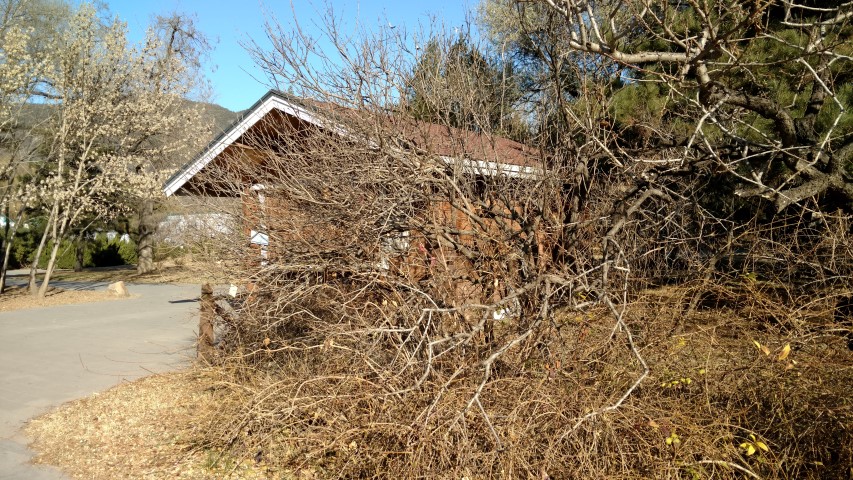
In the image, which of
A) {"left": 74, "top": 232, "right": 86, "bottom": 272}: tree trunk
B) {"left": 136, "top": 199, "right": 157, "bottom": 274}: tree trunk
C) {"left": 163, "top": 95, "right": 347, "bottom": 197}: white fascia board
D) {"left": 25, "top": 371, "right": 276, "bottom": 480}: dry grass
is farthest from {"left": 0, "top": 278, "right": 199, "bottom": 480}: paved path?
{"left": 74, "top": 232, "right": 86, "bottom": 272}: tree trunk

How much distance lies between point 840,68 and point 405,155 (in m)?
4.87

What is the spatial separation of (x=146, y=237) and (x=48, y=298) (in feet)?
34.7

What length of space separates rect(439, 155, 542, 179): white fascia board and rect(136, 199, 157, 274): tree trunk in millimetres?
24136

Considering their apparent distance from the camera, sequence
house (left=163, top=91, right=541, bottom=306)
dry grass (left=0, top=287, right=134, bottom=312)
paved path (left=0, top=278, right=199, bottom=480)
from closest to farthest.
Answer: house (left=163, top=91, right=541, bottom=306), paved path (left=0, top=278, right=199, bottom=480), dry grass (left=0, top=287, right=134, bottom=312)

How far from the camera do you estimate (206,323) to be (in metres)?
7.63

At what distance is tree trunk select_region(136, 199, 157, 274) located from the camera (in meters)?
28.3

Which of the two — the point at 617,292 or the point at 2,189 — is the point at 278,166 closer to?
the point at 617,292

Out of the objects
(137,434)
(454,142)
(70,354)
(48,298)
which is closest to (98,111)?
(48,298)

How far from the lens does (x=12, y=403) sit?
7.40 metres

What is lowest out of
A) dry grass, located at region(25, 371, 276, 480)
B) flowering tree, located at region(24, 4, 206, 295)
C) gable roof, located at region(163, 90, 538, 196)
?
dry grass, located at region(25, 371, 276, 480)

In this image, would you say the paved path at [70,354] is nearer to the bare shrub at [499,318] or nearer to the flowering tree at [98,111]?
the bare shrub at [499,318]

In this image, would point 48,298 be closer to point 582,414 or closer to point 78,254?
point 78,254

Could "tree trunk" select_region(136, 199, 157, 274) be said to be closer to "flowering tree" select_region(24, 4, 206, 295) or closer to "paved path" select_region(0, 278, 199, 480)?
"flowering tree" select_region(24, 4, 206, 295)

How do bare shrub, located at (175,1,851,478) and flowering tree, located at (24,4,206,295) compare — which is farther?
flowering tree, located at (24,4,206,295)
